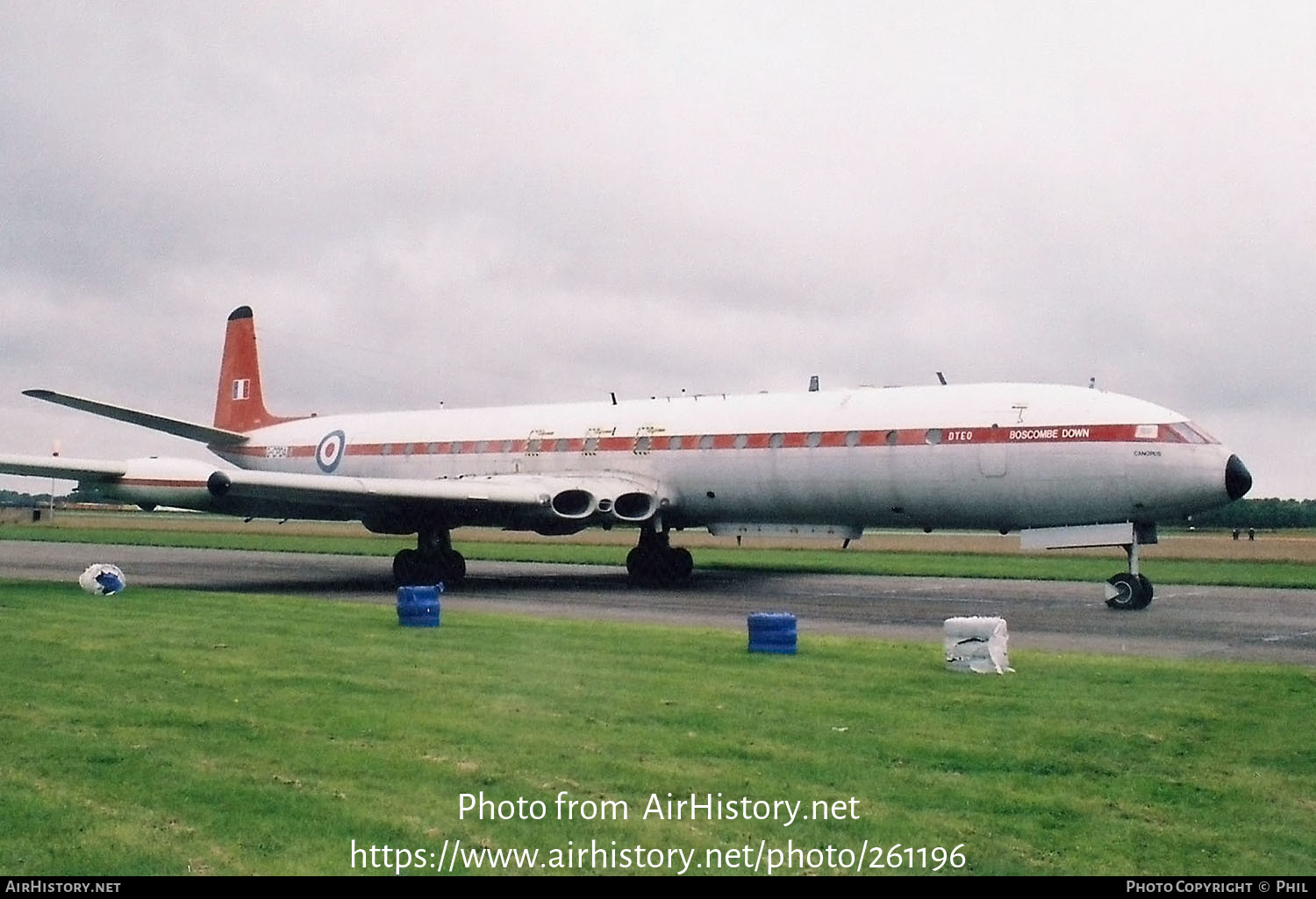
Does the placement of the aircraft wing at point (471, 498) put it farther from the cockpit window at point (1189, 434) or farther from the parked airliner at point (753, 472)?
the cockpit window at point (1189, 434)

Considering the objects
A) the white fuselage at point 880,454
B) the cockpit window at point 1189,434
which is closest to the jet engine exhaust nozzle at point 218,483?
the white fuselage at point 880,454

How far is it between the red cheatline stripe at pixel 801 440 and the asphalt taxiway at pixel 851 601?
2.54 metres

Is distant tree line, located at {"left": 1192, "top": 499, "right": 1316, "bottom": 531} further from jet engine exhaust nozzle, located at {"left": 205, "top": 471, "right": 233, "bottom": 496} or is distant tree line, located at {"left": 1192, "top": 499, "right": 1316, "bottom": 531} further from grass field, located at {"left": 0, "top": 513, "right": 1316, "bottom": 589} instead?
jet engine exhaust nozzle, located at {"left": 205, "top": 471, "right": 233, "bottom": 496}

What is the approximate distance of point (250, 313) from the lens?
107ft

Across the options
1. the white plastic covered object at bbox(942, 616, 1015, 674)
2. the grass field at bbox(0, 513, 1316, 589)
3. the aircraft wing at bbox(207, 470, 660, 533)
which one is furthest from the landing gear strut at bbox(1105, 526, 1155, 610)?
the aircraft wing at bbox(207, 470, 660, 533)

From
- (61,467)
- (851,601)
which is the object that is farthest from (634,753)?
(61,467)

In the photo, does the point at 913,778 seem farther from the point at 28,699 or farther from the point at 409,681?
the point at 28,699

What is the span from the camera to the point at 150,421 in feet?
83.9

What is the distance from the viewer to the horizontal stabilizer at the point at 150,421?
2216 cm

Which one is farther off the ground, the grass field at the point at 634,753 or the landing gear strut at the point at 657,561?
the landing gear strut at the point at 657,561

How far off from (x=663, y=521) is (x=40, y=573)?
1295 cm

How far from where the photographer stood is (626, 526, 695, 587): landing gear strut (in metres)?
24.0

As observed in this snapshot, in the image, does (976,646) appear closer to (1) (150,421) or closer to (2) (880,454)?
(2) (880,454)

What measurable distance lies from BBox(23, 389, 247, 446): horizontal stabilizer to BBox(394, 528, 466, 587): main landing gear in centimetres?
657
